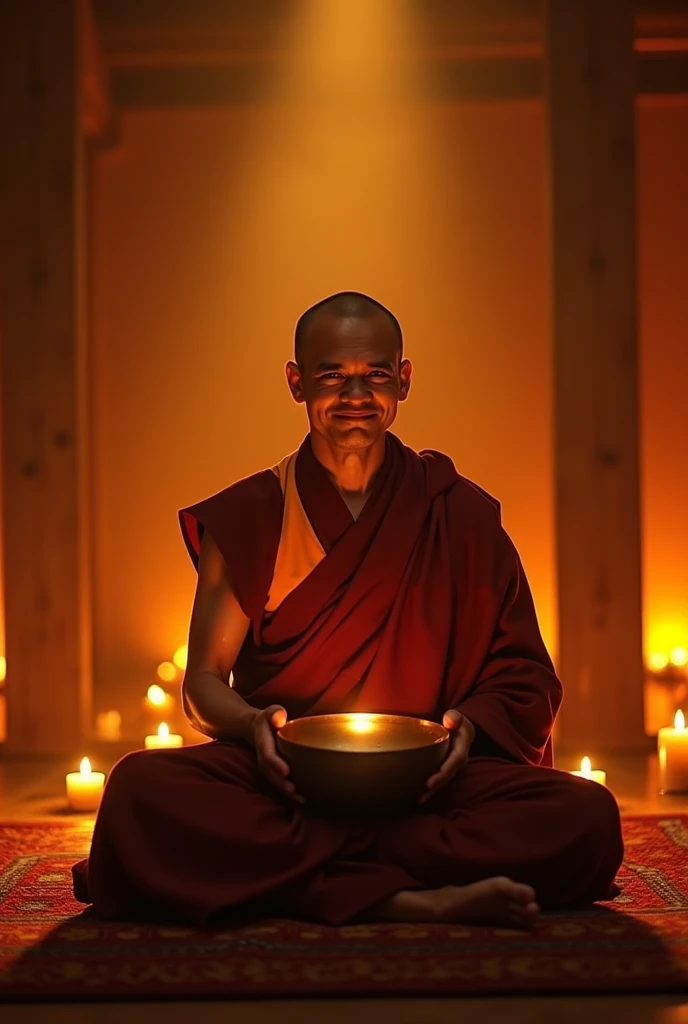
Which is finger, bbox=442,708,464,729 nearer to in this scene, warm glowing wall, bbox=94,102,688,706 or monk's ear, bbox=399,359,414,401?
monk's ear, bbox=399,359,414,401

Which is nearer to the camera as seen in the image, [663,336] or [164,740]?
[164,740]

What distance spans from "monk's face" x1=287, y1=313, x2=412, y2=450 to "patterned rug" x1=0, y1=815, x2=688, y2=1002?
1102 mm

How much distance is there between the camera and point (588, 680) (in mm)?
4695

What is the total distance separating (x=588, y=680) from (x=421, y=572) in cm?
180

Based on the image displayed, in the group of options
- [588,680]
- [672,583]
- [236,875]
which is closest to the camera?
[236,875]

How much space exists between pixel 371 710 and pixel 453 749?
314 millimetres

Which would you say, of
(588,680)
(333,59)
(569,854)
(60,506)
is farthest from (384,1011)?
(333,59)

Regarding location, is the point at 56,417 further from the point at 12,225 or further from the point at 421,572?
the point at 421,572

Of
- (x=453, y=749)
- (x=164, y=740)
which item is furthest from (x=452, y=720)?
(x=164, y=740)

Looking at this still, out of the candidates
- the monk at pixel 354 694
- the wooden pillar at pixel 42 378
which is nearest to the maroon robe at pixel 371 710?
the monk at pixel 354 694

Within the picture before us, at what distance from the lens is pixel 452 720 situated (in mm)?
2859

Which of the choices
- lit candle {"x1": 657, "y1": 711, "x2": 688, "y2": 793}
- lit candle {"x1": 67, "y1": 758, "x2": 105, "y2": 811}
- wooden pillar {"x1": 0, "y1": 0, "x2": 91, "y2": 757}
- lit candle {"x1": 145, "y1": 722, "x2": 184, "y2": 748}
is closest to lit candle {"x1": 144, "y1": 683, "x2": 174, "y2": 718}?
wooden pillar {"x1": 0, "y1": 0, "x2": 91, "y2": 757}

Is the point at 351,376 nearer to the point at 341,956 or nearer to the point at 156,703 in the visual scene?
the point at 341,956

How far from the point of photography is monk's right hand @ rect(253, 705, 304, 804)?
273 centimetres
